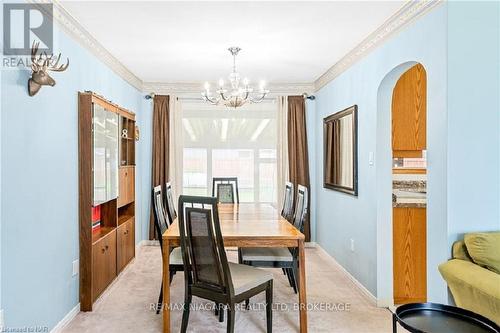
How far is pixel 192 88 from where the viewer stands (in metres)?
5.80

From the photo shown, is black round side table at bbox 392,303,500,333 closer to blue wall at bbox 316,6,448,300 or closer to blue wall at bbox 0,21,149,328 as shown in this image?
blue wall at bbox 316,6,448,300

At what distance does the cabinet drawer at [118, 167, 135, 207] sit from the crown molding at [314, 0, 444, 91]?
2799 millimetres

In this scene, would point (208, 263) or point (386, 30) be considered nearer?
point (208, 263)

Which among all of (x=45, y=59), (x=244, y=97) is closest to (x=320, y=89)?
(x=244, y=97)

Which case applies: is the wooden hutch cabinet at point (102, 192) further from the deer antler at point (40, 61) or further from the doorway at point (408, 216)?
the doorway at point (408, 216)

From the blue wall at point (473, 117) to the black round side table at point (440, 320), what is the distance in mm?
690

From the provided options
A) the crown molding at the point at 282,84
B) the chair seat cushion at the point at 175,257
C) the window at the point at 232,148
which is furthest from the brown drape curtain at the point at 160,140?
the chair seat cushion at the point at 175,257

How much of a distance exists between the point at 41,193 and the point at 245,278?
1.54 meters

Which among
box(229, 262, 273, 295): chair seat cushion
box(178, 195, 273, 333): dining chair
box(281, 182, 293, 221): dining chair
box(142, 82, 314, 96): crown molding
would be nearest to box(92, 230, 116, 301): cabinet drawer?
box(178, 195, 273, 333): dining chair

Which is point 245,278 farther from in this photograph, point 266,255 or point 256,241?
point 266,255

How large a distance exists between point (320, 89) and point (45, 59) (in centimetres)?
381

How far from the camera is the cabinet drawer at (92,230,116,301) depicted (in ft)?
11.0

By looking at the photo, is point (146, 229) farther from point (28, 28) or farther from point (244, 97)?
point (28, 28)

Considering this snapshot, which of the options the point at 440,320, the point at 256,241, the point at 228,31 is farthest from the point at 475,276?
the point at 228,31
